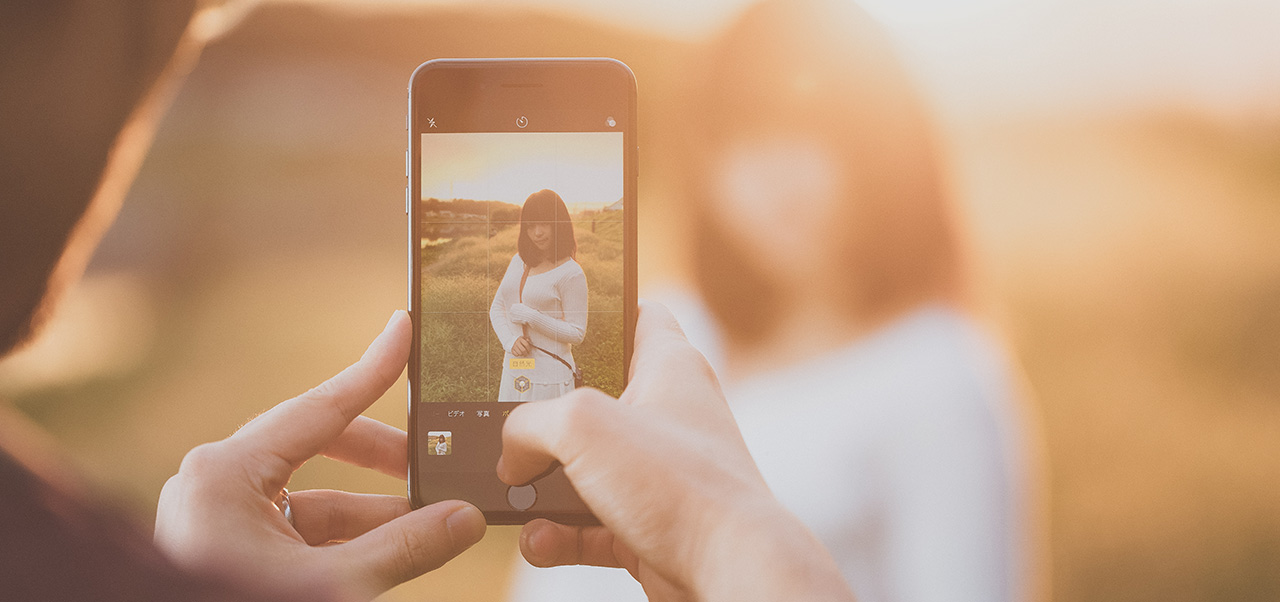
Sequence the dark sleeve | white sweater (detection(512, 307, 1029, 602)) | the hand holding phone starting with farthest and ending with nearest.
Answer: white sweater (detection(512, 307, 1029, 602)), the hand holding phone, the dark sleeve

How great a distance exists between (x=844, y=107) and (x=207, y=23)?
0.72m

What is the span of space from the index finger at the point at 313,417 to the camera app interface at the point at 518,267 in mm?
66

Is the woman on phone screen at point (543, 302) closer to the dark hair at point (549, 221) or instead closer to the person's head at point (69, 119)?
the dark hair at point (549, 221)

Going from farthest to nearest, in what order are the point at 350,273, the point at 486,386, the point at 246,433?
the point at 350,273, the point at 486,386, the point at 246,433

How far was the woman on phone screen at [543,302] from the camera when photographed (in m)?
0.56

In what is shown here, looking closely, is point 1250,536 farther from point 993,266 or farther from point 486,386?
point 486,386

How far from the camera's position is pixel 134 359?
0.74m

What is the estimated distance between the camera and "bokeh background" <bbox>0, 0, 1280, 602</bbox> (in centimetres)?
71

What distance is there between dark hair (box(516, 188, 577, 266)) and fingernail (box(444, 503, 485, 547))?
21 cm

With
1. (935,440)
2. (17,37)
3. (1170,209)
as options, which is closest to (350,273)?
(17,37)

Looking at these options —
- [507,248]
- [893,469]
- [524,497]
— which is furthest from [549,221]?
[893,469]

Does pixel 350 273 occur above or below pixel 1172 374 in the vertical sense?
above

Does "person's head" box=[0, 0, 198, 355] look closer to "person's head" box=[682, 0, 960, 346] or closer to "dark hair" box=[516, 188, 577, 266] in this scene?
"dark hair" box=[516, 188, 577, 266]

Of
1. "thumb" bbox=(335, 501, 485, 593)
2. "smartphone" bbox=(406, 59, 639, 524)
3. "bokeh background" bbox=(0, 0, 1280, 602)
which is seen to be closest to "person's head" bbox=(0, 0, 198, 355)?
"bokeh background" bbox=(0, 0, 1280, 602)
